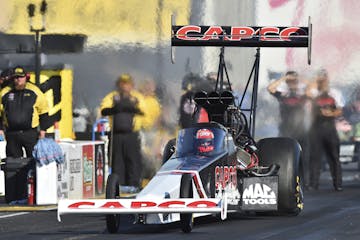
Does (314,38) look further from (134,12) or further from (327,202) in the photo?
(327,202)

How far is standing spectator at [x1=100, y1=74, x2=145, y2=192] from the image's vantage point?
23.0 meters

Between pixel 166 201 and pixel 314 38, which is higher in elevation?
pixel 314 38

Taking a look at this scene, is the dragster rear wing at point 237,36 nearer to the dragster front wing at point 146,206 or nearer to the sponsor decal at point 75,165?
the sponsor decal at point 75,165

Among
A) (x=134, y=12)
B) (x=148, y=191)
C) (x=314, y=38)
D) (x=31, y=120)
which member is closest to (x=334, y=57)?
(x=314, y=38)

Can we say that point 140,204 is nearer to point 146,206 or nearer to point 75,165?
point 146,206

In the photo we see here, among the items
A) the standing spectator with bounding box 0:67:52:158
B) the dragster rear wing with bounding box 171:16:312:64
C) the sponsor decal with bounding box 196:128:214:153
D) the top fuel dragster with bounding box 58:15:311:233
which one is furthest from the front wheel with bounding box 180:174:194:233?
the standing spectator with bounding box 0:67:52:158

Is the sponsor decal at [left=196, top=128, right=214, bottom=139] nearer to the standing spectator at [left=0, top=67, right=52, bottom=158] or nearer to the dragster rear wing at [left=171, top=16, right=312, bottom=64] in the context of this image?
the dragster rear wing at [left=171, top=16, right=312, bottom=64]

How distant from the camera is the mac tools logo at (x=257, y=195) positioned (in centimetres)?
1667

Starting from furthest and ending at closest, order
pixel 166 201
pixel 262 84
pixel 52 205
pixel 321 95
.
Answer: pixel 262 84, pixel 321 95, pixel 52 205, pixel 166 201

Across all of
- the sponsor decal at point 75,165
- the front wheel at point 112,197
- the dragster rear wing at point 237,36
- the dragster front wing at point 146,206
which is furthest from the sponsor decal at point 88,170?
the dragster front wing at point 146,206

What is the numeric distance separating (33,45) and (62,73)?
725 mm

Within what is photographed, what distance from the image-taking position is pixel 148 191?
14797 millimetres

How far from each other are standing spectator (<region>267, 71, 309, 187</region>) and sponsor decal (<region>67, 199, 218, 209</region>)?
38.3ft

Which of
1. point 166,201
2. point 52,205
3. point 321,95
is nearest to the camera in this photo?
point 166,201
